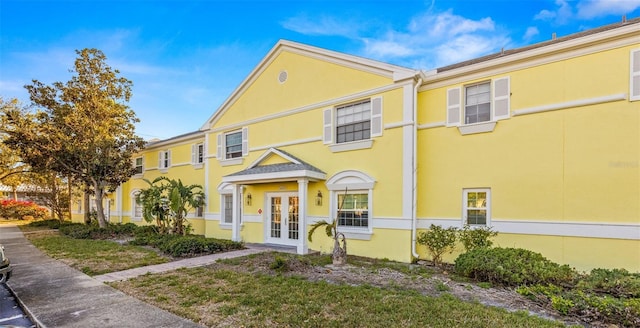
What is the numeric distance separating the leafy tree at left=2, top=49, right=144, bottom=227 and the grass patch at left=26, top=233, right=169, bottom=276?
17.5ft

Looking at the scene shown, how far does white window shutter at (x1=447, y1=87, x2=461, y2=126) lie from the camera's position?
31.4 feet

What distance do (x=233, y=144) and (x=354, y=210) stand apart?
7210 millimetres

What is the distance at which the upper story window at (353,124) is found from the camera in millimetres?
10516

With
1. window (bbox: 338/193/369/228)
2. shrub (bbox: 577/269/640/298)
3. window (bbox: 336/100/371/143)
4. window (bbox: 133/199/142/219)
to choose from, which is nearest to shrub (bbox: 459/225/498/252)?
shrub (bbox: 577/269/640/298)

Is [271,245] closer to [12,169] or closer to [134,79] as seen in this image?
[134,79]

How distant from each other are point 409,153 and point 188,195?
10.5 m

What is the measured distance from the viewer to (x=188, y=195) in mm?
15250

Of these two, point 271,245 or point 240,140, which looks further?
point 240,140

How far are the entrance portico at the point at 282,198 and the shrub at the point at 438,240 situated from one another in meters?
3.91

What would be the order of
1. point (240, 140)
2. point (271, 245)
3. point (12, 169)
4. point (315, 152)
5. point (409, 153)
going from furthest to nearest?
point (12, 169) < point (240, 140) < point (271, 245) < point (315, 152) < point (409, 153)

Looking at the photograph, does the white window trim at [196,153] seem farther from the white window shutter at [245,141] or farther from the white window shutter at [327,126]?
the white window shutter at [327,126]

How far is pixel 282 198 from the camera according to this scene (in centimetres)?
1288

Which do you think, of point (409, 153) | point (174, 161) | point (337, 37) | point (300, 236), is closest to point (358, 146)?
point (409, 153)

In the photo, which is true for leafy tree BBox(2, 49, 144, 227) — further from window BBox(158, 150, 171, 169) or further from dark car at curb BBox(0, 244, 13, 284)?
dark car at curb BBox(0, 244, 13, 284)
